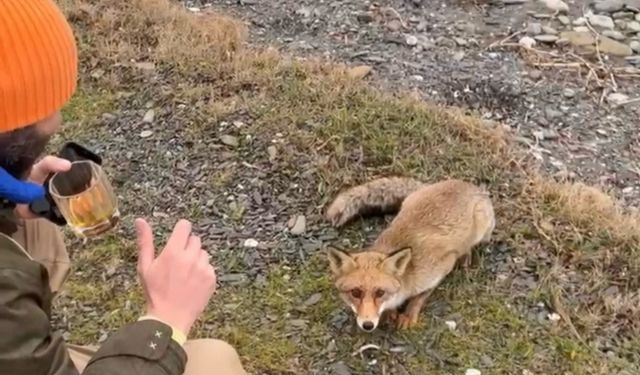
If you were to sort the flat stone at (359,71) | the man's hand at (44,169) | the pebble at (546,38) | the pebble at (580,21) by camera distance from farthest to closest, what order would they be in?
the pebble at (580,21) → the pebble at (546,38) → the flat stone at (359,71) → the man's hand at (44,169)

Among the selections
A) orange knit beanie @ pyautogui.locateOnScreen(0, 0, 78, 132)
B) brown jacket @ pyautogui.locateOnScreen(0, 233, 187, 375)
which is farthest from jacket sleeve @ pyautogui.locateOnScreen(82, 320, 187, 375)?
orange knit beanie @ pyautogui.locateOnScreen(0, 0, 78, 132)

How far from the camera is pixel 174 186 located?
5.37 meters

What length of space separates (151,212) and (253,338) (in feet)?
3.67

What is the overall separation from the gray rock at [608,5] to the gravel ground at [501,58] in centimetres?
1

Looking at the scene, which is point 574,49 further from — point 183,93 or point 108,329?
point 108,329

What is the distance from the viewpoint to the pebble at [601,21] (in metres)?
7.25

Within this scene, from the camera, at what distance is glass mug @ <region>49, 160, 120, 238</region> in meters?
3.06

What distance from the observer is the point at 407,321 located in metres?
4.48

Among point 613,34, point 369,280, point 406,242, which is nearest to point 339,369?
point 369,280

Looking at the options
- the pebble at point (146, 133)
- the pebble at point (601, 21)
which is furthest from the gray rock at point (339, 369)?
the pebble at point (601, 21)

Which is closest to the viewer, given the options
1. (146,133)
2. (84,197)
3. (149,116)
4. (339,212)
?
(84,197)

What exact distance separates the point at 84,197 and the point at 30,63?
63cm

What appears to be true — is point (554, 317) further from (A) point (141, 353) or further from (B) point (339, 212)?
(A) point (141, 353)

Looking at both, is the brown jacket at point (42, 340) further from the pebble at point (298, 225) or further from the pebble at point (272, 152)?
the pebble at point (272, 152)
